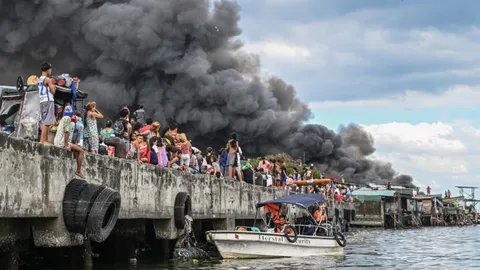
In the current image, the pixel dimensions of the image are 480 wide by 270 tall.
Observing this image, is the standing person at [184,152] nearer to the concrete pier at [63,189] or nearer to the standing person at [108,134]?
the concrete pier at [63,189]

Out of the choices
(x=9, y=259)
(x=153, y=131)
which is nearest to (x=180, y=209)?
A: (x=153, y=131)

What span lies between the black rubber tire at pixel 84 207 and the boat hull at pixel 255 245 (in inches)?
335

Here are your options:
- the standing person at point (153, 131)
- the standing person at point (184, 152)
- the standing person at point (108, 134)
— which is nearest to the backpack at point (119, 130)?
the standing person at point (108, 134)

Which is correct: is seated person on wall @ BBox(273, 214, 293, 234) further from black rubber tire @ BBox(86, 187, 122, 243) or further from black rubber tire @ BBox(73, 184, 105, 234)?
black rubber tire @ BBox(73, 184, 105, 234)

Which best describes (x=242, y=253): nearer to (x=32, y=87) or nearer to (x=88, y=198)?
(x=88, y=198)

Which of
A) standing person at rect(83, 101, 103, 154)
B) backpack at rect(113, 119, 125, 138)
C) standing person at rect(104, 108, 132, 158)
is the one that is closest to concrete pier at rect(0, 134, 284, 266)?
standing person at rect(104, 108, 132, 158)

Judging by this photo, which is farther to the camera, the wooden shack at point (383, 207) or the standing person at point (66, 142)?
the wooden shack at point (383, 207)

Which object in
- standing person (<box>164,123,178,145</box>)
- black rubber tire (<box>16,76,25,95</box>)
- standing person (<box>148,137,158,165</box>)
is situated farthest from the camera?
standing person (<box>164,123,178,145</box>)

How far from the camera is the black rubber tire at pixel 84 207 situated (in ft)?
49.2

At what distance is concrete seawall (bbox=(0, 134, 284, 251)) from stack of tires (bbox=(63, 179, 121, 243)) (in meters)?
0.19

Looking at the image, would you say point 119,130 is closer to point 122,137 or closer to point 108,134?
point 122,137

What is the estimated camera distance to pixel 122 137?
Answer: 2111cm

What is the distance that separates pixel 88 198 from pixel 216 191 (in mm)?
11416

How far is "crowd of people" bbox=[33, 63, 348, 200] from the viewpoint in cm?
1527
